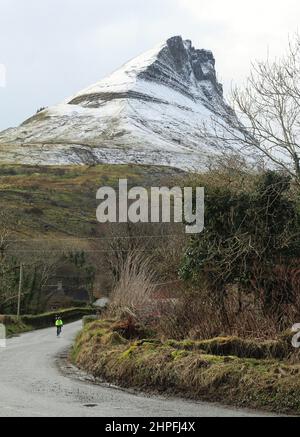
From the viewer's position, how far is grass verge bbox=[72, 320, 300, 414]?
1082 cm

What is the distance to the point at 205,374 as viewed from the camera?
12219 millimetres

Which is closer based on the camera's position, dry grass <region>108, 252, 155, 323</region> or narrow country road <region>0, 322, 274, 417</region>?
A: narrow country road <region>0, 322, 274, 417</region>

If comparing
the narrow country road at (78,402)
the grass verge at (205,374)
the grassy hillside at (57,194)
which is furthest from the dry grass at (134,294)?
the grassy hillside at (57,194)

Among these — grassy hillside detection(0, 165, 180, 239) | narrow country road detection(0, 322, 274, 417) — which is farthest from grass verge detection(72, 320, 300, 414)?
grassy hillside detection(0, 165, 180, 239)

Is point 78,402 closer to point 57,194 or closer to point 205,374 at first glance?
point 205,374

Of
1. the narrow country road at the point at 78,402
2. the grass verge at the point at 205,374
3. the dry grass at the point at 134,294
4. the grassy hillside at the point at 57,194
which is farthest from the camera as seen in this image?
the grassy hillside at the point at 57,194

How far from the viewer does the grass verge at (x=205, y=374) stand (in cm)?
1082

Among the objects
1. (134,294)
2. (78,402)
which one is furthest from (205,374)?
(134,294)

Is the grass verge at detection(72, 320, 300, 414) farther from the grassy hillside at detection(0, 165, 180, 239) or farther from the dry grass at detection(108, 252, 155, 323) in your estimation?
the grassy hillside at detection(0, 165, 180, 239)

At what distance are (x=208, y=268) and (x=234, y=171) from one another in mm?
3707

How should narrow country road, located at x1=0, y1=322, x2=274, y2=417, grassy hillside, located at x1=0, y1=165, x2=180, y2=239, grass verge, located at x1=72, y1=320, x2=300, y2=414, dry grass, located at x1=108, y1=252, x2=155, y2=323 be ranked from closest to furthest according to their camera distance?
A: narrow country road, located at x1=0, y1=322, x2=274, y2=417
grass verge, located at x1=72, y1=320, x2=300, y2=414
dry grass, located at x1=108, y1=252, x2=155, y2=323
grassy hillside, located at x1=0, y1=165, x2=180, y2=239

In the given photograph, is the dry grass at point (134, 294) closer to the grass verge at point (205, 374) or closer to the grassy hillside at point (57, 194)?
the grass verge at point (205, 374)

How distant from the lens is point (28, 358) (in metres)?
25.6
